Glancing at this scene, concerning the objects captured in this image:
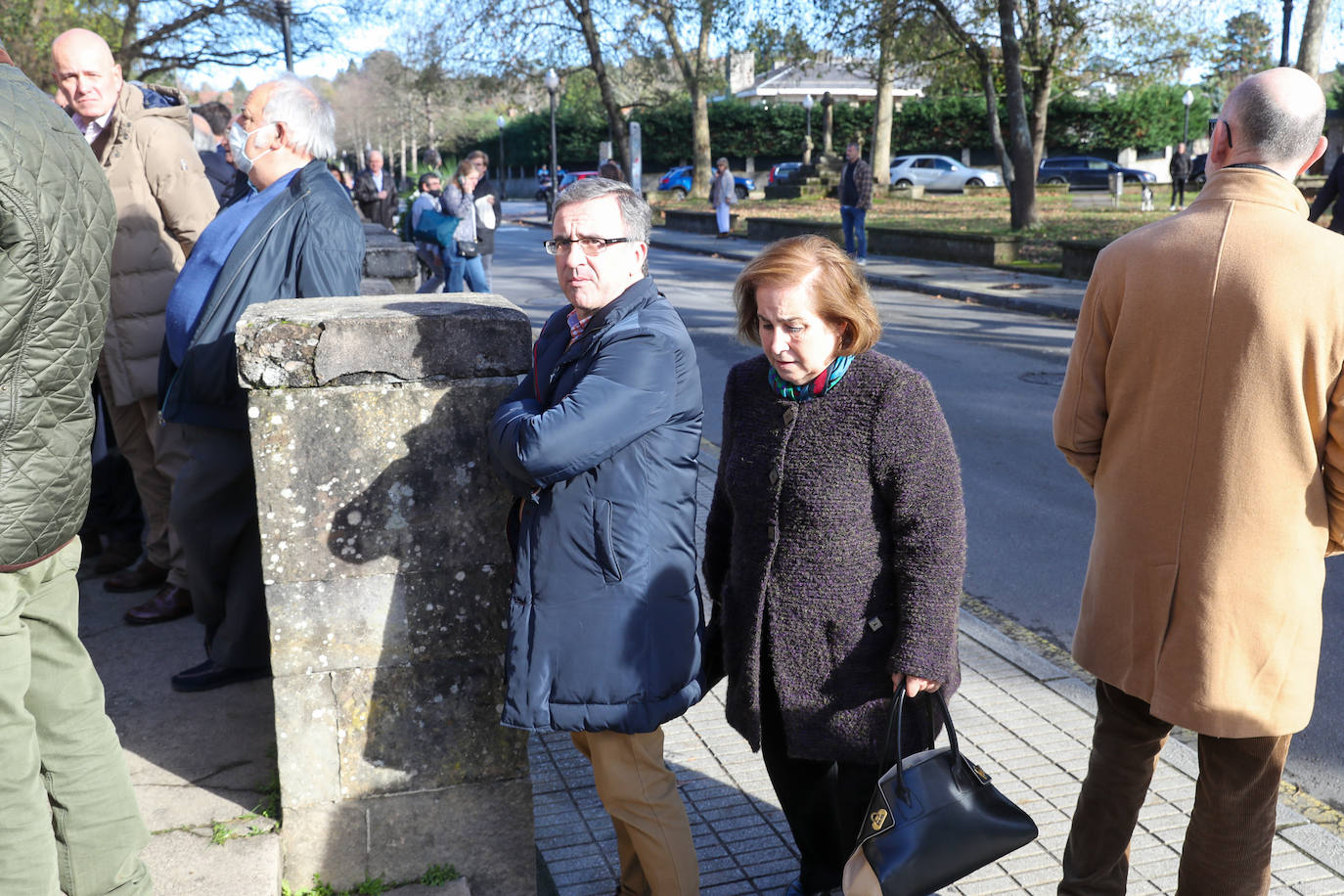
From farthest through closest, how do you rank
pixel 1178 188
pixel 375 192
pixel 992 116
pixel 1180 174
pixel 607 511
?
pixel 1178 188, pixel 1180 174, pixel 992 116, pixel 375 192, pixel 607 511

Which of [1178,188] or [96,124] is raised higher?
[96,124]

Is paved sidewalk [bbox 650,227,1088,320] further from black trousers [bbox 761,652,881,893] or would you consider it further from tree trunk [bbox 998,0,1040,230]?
black trousers [bbox 761,652,881,893]

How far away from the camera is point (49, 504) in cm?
233

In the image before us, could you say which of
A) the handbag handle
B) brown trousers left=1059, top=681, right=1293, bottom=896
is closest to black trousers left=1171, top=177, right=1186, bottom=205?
brown trousers left=1059, top=681, right=1293, bottom=896

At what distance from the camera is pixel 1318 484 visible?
7.88ft

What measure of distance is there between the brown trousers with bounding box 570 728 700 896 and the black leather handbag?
0.46 meters

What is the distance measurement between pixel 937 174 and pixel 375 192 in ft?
99.6

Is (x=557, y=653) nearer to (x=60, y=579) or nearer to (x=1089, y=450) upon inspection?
(x=60, y=579)

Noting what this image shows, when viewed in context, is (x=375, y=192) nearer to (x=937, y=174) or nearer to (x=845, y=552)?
(x=845, y=552)

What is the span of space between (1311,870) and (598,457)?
215 centimetres

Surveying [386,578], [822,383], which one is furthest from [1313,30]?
[386,578]

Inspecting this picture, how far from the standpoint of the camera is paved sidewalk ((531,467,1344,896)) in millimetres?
3121

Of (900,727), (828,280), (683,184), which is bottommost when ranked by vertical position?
(900,727)

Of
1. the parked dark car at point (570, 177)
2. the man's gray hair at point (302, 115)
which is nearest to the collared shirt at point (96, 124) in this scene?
the man's gray hair at point (302, 115)
